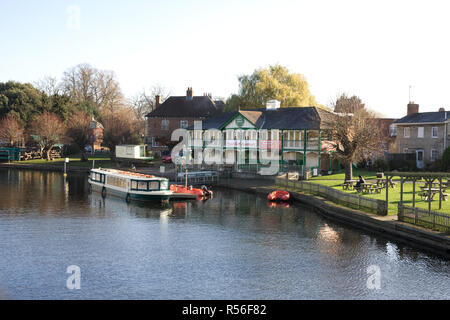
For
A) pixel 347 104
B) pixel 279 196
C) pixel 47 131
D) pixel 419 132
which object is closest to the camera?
pixel 279 196

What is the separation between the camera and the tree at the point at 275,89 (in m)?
71.2

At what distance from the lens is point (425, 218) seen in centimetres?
2641

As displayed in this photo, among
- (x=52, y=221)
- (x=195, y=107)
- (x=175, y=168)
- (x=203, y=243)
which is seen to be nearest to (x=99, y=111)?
(x=195, y=107)

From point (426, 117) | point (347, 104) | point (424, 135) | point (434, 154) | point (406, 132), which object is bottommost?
point (434, 154)

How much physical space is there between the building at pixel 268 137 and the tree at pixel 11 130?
3831 cm

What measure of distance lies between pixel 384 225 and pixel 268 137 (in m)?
31.1

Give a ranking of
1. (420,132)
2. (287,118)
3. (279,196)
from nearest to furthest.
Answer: (279,196) → (420,132) → (287,118)

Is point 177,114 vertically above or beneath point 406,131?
above

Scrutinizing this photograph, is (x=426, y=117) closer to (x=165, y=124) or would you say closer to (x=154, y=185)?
(x=154, y=185)

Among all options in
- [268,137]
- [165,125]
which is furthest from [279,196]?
[165,125]

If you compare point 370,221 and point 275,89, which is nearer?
point 370,221

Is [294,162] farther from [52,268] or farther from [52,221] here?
[52,268]

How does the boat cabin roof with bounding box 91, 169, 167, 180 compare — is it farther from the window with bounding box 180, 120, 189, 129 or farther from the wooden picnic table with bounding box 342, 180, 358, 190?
the window with bounding box 180, 120, 189, 129

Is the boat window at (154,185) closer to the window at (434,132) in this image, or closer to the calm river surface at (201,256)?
the calm river surface at (201,256)
